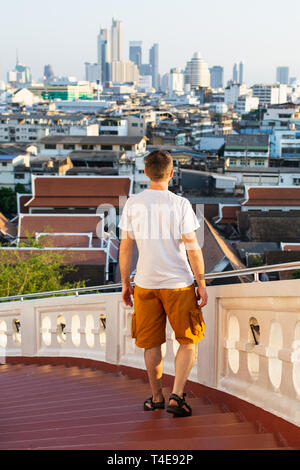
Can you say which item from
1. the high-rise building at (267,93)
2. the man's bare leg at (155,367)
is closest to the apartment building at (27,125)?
the man's bare leg at (155,367)

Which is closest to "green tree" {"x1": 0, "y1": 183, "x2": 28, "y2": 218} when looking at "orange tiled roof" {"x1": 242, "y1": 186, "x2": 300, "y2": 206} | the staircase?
"orange tiled roof" {"x1": 242, "y1": 186, "x2": 300, "y2": 206}

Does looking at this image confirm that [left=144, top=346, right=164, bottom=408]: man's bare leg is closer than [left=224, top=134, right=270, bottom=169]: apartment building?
Yes

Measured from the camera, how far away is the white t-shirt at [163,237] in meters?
3.25

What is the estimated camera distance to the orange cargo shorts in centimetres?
329

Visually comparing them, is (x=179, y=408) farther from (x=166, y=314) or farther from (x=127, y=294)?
(x=127, y=294)

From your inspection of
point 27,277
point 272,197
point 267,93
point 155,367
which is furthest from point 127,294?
point 267,93

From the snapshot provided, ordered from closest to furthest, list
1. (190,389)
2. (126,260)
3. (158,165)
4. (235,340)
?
(158,165) < (235,340) < (126,260) < (190,389)

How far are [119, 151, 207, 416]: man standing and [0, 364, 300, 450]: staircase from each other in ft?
0.70

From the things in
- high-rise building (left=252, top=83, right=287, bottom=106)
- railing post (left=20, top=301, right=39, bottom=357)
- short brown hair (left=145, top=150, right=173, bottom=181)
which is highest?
high-rise building (left=252, top=83, right=287, bottom=106)

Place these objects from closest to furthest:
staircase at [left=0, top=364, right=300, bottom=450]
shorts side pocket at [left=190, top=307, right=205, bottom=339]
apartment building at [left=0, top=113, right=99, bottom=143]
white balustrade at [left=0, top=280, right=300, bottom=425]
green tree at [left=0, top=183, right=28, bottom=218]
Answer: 1. staircase at [left=0, top=364, right=300, bottom=450]
2. white balustrade at [left=0, top=280, right=300, bottom=425]
3. shorts side pocket at [left=190, top=307, right=205, bottom=339]
4. green tree at [left=0, top=183, right=28, bottom=218]
5. apartment building at [left=0, top=113, right=99, bottom=143]

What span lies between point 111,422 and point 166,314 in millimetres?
619

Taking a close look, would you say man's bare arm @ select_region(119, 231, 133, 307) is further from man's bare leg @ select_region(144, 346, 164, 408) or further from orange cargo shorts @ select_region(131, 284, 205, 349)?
man's bare leg @ select_region(144, 346, 164, 408)

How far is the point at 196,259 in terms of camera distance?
3.29m

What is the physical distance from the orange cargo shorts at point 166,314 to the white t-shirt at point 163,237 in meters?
0.05
